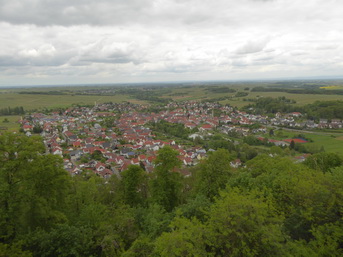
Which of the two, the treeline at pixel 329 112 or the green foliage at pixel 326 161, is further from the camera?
the treeline at pixel 329 112

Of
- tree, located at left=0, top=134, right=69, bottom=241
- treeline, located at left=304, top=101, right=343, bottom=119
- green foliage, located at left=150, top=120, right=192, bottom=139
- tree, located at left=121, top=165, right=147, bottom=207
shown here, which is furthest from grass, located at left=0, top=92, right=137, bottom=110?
tree, located at left=0, top=134, right=69, bottom=241

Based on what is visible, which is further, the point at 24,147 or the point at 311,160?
the point at 311,160

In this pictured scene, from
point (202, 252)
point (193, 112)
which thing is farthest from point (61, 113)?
point (202, 252)

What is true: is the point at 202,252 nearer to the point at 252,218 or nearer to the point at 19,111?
the point at 252,218

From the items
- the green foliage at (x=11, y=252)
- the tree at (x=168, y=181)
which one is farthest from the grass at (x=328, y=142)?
the green foliage at (x=11, y=252)

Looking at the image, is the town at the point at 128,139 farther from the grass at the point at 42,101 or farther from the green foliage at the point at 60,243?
A: the grass at the point at 42,101

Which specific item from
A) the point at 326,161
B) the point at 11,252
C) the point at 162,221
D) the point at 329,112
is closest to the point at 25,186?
the point at 11,252

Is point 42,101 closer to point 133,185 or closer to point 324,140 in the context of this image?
point 133,185

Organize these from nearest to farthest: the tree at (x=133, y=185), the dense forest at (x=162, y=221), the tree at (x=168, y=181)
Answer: the dense forest at (x=162, y=221), the tree at (x=168, y=181), the tree at (x=133, y=185)

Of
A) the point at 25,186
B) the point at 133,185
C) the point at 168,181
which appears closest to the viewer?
the point at 25,186

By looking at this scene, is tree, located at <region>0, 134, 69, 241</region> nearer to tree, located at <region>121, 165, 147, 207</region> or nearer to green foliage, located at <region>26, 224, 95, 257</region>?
green foliage, located at <region>26, 224, 95, 257</region>

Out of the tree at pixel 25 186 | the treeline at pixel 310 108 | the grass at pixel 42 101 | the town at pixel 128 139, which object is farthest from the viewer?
the grass at pixel 42 101
